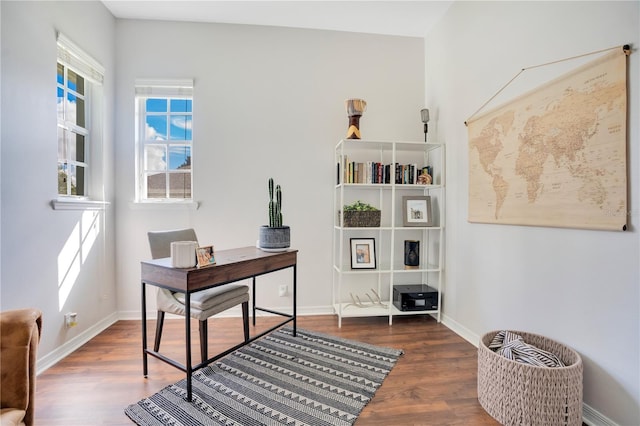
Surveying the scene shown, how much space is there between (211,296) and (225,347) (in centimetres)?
59

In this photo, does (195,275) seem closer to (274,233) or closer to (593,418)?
(274,233)

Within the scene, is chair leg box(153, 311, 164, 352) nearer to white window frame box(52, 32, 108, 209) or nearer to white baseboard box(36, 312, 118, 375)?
white baseboard box(36, 312, 118, 375)

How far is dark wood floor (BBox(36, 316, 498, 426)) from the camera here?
1628 mm

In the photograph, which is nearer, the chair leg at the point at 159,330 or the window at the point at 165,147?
the chair leg at the point at 159,330

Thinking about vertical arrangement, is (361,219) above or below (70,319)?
above

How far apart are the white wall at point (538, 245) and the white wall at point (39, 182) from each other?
3118 mm

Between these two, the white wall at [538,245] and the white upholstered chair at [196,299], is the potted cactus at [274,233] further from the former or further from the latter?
the white wall at [538,245]

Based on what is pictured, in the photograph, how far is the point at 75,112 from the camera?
258cm

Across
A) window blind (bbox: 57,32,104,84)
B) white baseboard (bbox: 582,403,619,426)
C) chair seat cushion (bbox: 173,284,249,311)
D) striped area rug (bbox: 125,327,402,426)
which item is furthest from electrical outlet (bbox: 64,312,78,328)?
white baseboard (bbox: 582,403,619,426)

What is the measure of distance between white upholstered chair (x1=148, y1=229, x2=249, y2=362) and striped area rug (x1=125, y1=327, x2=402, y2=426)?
217 mm

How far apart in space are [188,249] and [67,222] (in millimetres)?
1263

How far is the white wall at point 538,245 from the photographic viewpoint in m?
1.44

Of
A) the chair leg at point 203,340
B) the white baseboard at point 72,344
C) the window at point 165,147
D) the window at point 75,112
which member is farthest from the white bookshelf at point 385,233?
the window at point 75,112

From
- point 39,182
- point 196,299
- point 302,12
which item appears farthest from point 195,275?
point 302,12
